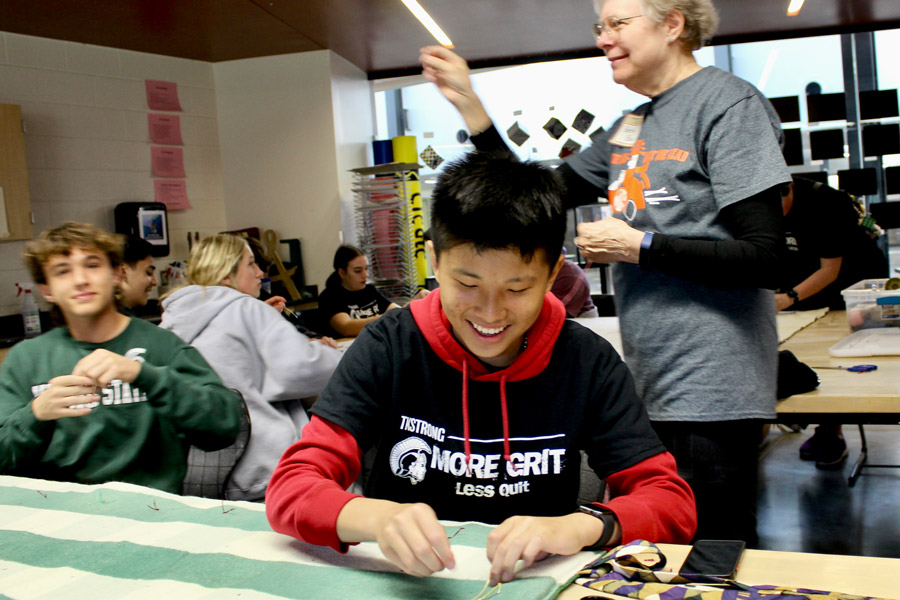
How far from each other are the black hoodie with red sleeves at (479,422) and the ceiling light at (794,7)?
4.63 meters

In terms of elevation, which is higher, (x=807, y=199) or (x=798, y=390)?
(x=807, y=199)

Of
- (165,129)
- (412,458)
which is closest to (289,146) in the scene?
(165,129)

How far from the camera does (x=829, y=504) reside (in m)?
3.22

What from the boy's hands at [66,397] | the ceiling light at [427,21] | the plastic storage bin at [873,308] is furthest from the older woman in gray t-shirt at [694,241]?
the ceiling light at [427,21]

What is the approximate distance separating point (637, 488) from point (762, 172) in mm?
583

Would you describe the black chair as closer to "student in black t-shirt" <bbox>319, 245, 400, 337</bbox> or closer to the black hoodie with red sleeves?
the black hoodie with red sleeves

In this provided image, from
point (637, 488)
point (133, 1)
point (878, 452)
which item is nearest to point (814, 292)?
point (878, 452)

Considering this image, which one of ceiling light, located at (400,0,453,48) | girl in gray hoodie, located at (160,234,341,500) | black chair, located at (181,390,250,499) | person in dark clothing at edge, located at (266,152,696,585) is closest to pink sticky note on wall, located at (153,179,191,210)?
ceiling light, located at (400,0,453,48)

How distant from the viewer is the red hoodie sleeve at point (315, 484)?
0.86 meters

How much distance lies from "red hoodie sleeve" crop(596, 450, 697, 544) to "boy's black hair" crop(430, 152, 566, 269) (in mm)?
298

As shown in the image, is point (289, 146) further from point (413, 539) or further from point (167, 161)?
point (413, 539)

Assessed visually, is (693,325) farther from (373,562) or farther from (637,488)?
(373,562)

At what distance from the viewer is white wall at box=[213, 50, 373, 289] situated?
17.7ft

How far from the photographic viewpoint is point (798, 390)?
5.89 ft
